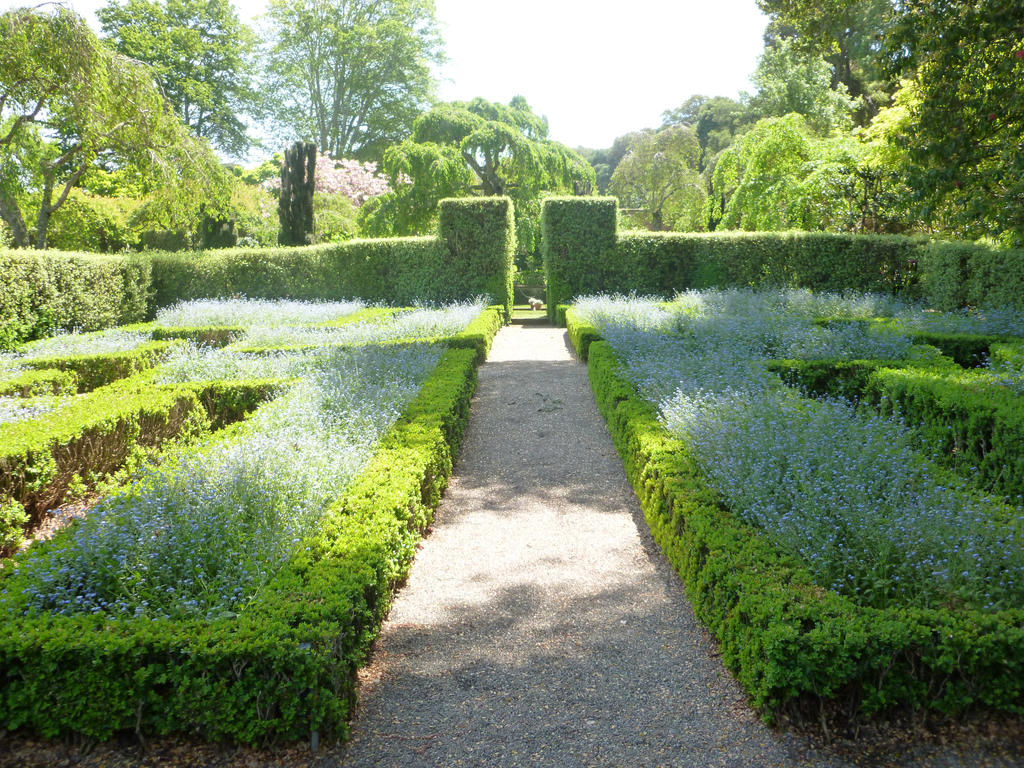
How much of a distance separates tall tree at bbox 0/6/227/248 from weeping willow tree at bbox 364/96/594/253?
27.9 ft

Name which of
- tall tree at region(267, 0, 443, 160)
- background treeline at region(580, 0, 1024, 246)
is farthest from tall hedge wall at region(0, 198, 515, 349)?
tall tree at region(267, 0, 443, 160)

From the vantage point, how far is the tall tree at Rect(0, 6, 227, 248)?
512 inches

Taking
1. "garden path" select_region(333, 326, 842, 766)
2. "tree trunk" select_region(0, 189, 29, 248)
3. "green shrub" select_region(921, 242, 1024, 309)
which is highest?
"tree trunk" select_region(0, 189, 29, 248)

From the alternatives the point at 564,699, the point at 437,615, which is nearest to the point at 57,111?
the point at 437,615

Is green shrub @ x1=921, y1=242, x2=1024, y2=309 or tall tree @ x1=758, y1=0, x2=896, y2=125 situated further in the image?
green shrub @ x1=921, y1=242, x2=1024, y2=309

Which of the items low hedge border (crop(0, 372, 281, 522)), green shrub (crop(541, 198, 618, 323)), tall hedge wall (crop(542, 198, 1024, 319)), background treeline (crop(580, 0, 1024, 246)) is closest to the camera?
low hedge border (crop(0, 372, 281, 522))

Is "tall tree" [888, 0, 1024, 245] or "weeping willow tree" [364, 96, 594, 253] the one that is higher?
"weeping willow tree" [364, 96, 594, 253]

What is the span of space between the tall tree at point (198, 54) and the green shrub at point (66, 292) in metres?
14.4

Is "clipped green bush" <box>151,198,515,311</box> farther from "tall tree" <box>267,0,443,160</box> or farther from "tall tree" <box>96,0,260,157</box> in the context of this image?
"tall tree" <box>267,0,443,160</box>

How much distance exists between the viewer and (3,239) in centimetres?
1970

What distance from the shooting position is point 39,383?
24.6 feet

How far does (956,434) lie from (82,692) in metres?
5.50

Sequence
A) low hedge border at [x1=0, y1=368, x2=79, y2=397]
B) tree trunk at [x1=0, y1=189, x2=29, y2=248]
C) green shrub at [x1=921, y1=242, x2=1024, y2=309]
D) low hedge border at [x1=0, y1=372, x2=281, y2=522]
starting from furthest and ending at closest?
tree trunk at [x1=0, y1=189, x2=29, y2=248], green shrub at [x1=921, y1=242, x2=1024, y2=309], low hedge border at [x1=0, y1=368, x2=79, y2=397], low hedge border at [x1=0, y1=372, x2=281, y2=522]

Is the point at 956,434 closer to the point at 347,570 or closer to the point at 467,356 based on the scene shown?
the point at 347,570
